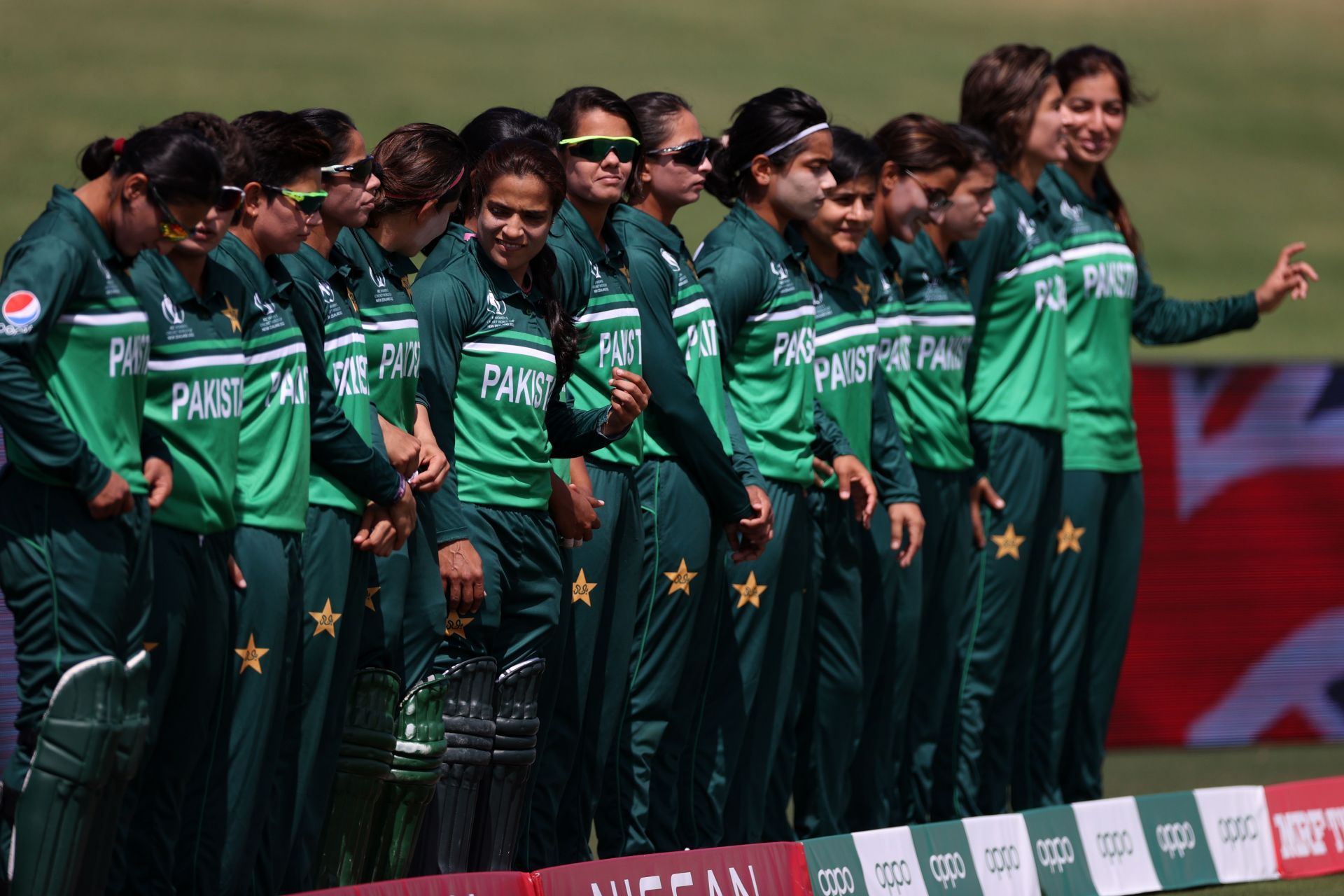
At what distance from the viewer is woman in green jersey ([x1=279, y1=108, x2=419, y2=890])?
458 cm

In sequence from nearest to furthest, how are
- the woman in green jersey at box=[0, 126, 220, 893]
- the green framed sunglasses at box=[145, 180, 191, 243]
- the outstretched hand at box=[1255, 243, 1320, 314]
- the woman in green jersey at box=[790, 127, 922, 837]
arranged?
1. the woman in green jersey at box=[0, 126, 220, 893]
2. the green framed sunglasses at box=[145, 180, 191, 243]
3. the woman in green jersey at box=[790, 127, 922, 837]
4. the outstretched hand at box=[1255, 243, 1320, 314]

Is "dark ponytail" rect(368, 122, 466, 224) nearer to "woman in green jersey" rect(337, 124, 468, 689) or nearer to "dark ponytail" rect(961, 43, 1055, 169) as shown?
"woman in green jersey" rect(337, 124, 468, 689)

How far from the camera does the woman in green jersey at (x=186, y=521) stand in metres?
4.20

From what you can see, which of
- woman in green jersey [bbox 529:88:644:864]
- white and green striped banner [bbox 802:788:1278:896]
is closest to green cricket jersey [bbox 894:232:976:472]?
white and green striped banner [bbox 802:788:1278:896]

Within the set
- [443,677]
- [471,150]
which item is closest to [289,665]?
[443,677]

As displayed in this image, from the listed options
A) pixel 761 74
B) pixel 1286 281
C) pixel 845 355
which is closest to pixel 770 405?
pixel 845 355

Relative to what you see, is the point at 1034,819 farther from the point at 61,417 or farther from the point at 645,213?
the point at 61,417

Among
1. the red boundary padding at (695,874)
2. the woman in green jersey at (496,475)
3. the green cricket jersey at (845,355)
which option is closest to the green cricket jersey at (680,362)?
the woman in green jersey at (496,475)

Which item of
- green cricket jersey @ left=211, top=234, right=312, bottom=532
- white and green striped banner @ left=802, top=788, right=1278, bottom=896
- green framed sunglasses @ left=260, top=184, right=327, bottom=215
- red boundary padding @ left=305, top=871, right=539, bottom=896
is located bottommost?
red boundary padding @ left=305, top=871, right=539, bottom=896

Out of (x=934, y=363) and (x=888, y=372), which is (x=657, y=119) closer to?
(x=888, y=372)

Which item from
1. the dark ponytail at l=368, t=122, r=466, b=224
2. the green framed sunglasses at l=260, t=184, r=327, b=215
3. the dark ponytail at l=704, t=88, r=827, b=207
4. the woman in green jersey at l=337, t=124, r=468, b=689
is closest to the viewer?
the green framed sunglasses at l=260, t=184, r=327, b=215

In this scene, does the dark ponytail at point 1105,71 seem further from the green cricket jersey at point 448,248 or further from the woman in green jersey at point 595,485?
the green cricket jersey at point 448,248

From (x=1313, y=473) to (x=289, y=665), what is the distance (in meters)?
5.18

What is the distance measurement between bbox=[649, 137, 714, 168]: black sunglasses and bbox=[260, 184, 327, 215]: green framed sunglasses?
133cm
